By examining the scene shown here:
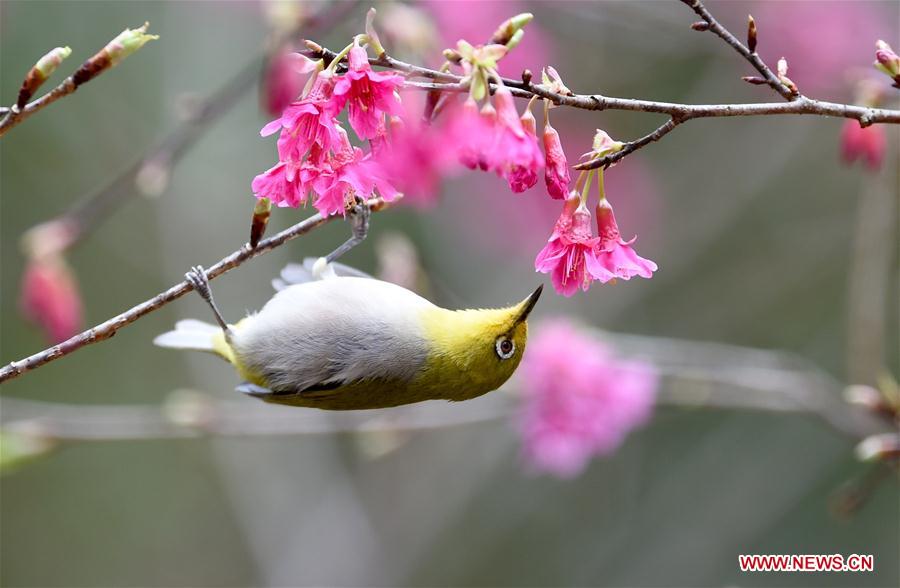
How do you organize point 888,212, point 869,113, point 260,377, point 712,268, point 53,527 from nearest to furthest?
point 869,113, point 260,377, point 888,212, point 712,268, point 53,527

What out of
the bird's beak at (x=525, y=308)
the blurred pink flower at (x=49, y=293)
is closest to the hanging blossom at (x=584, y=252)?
the bird's beak at (x=525, y=308)

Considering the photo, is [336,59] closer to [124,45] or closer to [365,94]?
[365,94]

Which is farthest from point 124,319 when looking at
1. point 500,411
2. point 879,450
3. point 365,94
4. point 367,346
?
point 500,411

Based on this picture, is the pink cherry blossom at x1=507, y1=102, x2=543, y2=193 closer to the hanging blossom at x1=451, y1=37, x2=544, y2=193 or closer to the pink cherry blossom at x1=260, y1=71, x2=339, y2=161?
the hanging blossom at x1=451, y1=37, x2=544, y2=193

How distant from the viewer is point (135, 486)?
7.88 metres

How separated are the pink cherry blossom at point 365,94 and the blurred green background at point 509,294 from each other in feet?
12.1

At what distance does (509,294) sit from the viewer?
5938 mm

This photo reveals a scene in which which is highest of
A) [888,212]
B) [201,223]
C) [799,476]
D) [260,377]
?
[201,223]

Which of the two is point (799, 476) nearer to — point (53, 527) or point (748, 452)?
point (748, 452)

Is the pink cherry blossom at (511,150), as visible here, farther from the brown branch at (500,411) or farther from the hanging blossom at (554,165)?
the brown branch at (500,411)

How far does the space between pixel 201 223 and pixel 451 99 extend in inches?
181

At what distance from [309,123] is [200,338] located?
1442 mm

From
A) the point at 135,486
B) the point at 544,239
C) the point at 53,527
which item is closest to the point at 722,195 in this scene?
the point at 544,239

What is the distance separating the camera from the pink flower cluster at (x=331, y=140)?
74.3 inches
